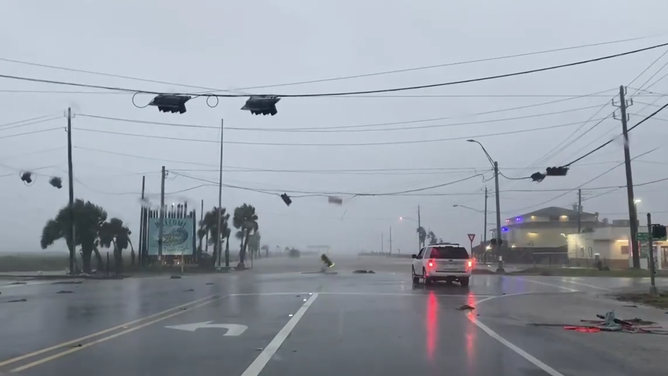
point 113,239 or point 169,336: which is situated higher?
point 113,239

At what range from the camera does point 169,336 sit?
13789 millimetres

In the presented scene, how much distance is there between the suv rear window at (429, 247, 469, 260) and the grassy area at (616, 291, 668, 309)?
22.8ft

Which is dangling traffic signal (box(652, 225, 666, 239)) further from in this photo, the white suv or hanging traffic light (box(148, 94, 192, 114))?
hanging traffic light (box(148, 94, 192, 114))

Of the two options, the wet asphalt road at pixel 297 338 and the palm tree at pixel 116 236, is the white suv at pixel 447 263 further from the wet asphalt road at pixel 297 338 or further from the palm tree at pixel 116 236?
the palm tree at pixel 116 236

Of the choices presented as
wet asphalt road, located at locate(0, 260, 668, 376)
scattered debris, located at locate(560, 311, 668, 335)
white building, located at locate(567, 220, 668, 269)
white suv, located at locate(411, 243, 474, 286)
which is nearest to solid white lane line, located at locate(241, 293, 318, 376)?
wet asphalt road, located at locate(0, 260, 668, 376)

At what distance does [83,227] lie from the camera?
5172cm

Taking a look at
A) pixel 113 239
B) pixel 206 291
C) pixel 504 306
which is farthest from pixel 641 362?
pixel 113 239

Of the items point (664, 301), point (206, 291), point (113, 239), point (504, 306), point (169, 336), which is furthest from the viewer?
point (113, 239)

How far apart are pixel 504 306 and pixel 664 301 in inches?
225

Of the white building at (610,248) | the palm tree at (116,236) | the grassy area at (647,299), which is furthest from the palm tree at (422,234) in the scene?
the grassy area at (647,299)

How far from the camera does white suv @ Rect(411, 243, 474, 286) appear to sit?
98.5 feet

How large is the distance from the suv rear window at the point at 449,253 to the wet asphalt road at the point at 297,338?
21.2 feet

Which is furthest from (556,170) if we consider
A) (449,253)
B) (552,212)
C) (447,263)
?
(552,212)

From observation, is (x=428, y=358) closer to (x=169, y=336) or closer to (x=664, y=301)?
(x=169, y=336)
